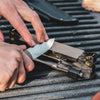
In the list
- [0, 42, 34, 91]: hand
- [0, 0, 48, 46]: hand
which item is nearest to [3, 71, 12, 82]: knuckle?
[0, 42, 34, 91]: hand

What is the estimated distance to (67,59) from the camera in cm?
195

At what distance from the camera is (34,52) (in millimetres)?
1947

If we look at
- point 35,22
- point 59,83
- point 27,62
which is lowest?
point 59,83

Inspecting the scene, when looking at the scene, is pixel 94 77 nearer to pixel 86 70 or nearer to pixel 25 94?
pixel 86 70

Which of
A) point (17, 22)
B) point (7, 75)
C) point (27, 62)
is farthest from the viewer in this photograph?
point (17, 22)

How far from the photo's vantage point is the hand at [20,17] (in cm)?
188

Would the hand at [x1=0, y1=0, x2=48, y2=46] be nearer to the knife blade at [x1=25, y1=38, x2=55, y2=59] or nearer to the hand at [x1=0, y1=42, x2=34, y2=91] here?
the knife blade at [x1=25, y1=38, x2=55, y2=59]

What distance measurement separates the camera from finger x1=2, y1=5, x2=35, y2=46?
1.87 metres

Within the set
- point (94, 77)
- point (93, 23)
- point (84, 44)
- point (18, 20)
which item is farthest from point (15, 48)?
point (93, 23)

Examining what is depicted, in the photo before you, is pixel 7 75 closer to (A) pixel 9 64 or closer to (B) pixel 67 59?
(A) pixel 9 64

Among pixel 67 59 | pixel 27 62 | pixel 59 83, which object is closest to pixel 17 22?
pixel 27 62

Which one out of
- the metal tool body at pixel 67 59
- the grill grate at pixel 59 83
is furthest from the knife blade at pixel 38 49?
the grill grate at pixel 59 83

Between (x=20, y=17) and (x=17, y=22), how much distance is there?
0.26ft

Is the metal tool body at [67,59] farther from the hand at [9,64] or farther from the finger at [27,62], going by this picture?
the hand at [9,64]
